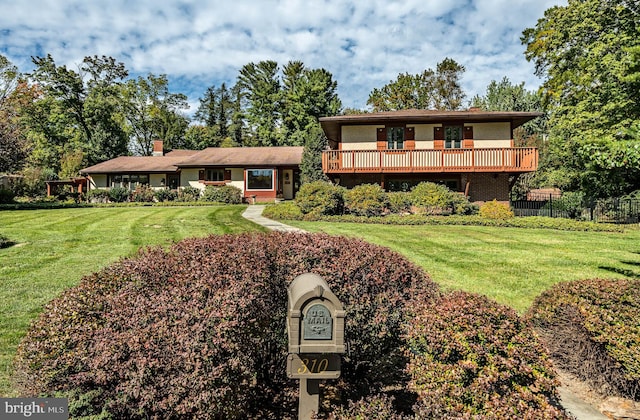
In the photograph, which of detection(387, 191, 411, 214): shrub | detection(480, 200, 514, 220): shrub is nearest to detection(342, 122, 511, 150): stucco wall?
detection(387, 191, 411, 214): shrub

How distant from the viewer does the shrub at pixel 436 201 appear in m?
17.0

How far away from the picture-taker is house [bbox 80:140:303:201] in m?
28.9

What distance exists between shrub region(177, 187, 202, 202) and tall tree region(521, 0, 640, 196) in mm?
24380

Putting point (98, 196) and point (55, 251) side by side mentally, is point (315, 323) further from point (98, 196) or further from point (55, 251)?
point (98, 196)

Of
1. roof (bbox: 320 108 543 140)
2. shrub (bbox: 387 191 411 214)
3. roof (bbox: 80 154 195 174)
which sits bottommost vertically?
shrub (bbox: 387 191 411 214)

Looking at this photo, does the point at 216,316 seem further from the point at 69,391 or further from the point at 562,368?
the point at 562,368

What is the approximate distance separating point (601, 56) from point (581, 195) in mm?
7012

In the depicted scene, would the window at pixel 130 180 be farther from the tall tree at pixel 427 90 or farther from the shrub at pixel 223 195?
the tall tree at pixel 427 90

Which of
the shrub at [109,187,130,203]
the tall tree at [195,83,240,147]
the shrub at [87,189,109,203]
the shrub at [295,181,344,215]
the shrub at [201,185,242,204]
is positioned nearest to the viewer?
the shrub at [295,181,344,215]

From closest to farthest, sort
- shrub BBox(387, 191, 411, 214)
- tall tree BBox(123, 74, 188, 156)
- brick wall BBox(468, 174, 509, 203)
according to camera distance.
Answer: shrub BBox(387, 191, 411, 214) → brick wall BBox(468, 174, 509, 203) → tall tree BBox(123, 74, 188, 156)

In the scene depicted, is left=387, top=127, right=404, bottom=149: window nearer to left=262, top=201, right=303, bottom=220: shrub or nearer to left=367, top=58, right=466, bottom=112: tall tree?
left=262, top=201, right=303, bottom=220: shrub

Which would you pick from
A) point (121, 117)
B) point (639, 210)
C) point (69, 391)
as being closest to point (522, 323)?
point (69, 391)

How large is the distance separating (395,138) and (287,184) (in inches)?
463

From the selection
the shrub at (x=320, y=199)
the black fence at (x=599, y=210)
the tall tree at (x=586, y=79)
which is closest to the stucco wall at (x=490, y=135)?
the tall tree at (x=586, y=79)
